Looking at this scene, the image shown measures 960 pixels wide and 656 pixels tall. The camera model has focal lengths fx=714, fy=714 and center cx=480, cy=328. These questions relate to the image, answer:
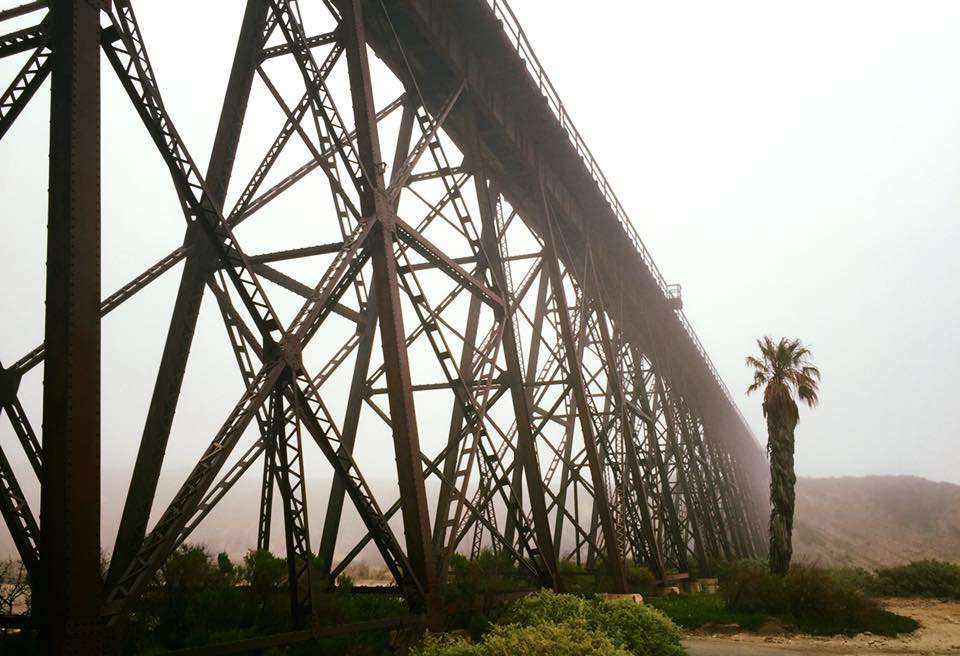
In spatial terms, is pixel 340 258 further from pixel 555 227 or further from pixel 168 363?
pixel 555 227

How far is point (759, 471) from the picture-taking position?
69.4 meters

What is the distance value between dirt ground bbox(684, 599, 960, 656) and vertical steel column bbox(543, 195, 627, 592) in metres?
1.73

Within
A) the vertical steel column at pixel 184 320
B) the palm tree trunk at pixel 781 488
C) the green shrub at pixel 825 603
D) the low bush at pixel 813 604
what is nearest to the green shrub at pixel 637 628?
the vertical steel column at pixel 184 320

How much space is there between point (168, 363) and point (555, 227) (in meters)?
9.88

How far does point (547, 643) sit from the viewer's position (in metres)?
5.91

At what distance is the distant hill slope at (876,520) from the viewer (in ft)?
176

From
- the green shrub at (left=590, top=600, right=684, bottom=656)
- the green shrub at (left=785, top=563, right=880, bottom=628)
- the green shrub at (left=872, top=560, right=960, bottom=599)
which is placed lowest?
the green shrub at (left=872, top=560, right=960, bottom=599)

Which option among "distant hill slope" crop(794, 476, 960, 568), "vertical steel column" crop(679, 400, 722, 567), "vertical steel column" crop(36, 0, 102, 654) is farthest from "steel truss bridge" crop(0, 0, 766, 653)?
"distant hill slope" crop(794, 476, 960, 568)

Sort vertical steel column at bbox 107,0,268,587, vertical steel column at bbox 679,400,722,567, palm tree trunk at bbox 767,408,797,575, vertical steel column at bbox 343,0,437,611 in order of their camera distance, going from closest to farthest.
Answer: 1. vertical steel column at bbox 107,0,268,587
2. vertical steel column at bbox 343,0,437,611
3. palm tree trunk at bbox 767,408,797,575
4. vertical steel column at bbox 679,400,722,567

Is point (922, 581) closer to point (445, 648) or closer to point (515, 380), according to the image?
point (515, 380)

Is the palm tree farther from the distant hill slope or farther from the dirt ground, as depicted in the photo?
the distant hill slope

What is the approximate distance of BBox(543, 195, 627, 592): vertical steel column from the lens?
12.3 metres

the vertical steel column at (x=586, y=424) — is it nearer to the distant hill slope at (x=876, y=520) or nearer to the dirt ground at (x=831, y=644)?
the dirt ground at (x=831, y=644)

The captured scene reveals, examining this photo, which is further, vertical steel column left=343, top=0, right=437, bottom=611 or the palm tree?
the palm tree
